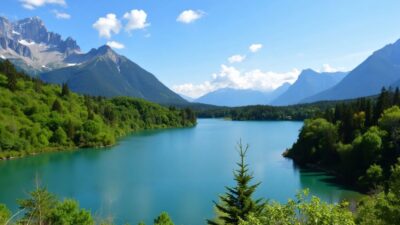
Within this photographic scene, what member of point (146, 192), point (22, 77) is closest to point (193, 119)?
point (22, 77)

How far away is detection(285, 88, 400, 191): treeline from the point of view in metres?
46.0

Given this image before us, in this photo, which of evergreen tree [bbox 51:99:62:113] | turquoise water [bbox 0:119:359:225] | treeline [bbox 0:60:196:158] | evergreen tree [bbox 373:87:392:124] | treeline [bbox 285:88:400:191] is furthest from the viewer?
evergreen tree [bbox 51:99:62:113]

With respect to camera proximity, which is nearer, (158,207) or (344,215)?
(344,215)

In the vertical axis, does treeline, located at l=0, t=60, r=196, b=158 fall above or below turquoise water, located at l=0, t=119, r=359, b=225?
above

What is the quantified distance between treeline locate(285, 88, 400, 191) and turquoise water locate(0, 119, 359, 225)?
2888 millimetres

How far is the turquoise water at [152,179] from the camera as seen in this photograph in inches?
1534

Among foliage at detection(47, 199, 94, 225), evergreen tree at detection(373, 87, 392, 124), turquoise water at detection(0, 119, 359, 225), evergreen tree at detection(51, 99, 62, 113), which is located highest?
evergreen tree at detection(51, 99, 62, 113)

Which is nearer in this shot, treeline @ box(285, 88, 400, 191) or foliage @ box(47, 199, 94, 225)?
foliage @ box(47, 199, 94, 225)

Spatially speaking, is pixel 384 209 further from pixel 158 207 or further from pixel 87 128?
pixel 87 128

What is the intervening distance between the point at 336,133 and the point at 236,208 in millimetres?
46052

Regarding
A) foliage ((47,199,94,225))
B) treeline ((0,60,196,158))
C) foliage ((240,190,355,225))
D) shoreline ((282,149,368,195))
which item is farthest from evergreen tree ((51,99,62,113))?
foliage ((240,190,355,225))

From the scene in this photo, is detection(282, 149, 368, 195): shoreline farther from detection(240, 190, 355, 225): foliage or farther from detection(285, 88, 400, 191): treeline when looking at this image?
detection(240, 190, 355, 225): foliage

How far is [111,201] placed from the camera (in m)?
41.3

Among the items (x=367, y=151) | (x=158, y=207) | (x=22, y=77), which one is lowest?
(x=158, y=207)
